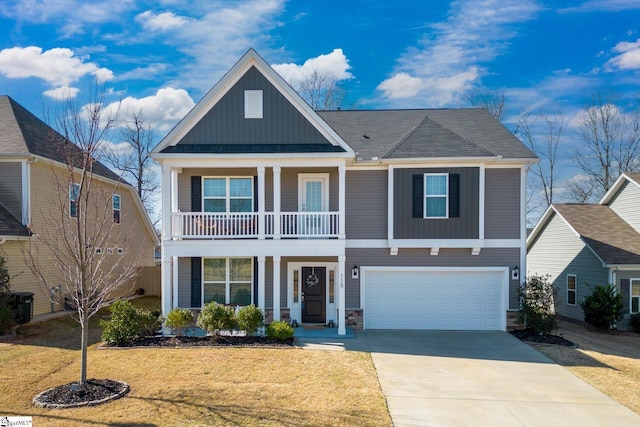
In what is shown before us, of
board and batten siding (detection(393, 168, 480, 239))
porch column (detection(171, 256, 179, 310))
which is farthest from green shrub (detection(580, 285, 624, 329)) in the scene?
porch column (detection(171, 256, 179, 310))

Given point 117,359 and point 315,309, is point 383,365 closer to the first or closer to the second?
point 315,309

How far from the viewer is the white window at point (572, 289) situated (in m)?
18.2

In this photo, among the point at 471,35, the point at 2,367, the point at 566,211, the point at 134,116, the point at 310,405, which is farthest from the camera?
the point at 134,116

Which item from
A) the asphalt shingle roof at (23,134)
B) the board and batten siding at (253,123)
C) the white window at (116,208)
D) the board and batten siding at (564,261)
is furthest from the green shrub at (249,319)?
the white window at (116,208)

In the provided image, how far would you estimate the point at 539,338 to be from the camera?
1334 centimetres

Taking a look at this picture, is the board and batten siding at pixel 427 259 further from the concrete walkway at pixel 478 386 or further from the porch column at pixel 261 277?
the porch column at pixel 261 277

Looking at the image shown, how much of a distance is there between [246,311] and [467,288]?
7663mm

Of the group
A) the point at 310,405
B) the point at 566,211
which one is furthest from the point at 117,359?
the point at 566,211

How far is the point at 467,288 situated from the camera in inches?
584

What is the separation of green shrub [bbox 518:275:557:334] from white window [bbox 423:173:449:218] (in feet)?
11.9

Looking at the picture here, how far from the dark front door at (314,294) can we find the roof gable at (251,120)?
448 centimetres

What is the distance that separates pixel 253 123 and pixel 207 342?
706cm

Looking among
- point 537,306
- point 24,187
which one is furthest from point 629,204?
point 24,187

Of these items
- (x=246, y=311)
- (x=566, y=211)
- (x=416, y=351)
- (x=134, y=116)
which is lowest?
(x=416, y=351)
